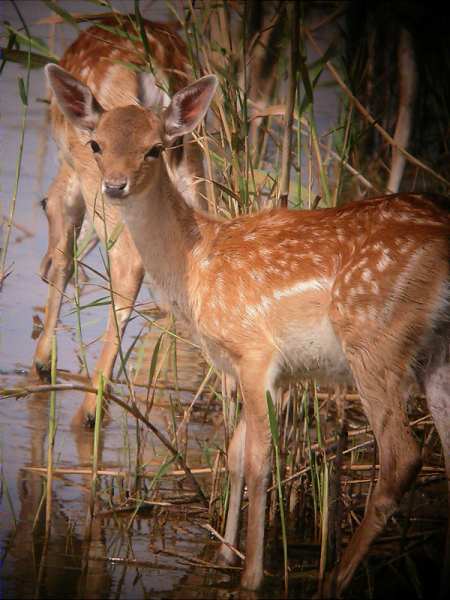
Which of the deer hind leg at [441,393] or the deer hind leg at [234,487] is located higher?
the deer hind leg at [441,393]

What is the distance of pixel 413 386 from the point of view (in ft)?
13.4

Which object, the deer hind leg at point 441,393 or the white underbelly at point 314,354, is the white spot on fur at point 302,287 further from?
the deer hind leg at point 441,393

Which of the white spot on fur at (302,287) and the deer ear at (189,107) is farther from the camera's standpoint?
the deer ear at (189,107)

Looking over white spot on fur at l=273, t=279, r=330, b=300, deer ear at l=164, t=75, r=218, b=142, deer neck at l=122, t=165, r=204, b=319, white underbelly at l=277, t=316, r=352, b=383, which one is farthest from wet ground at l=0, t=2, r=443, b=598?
deer ear at l=164, t=75, r=218, b=142

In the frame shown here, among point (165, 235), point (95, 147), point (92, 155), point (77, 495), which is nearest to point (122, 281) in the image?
point (92, 155)

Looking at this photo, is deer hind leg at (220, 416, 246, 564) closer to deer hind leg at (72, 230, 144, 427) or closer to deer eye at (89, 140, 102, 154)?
deer eye at (89, 140, 102, 154)

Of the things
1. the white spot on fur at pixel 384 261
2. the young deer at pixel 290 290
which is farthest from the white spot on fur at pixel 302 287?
the white spot on fur at pixel 384 261

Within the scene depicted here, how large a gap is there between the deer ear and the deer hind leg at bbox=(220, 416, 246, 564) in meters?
1.20

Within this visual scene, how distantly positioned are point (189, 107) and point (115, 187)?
1.82ft

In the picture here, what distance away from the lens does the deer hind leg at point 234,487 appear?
412 cm

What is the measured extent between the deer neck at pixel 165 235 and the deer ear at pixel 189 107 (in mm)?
177

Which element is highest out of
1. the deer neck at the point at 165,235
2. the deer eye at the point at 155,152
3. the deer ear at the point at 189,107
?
the deer ear at the point at 189,107

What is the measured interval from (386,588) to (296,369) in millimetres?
851

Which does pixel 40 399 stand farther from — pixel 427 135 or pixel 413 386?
pixel 427 135
